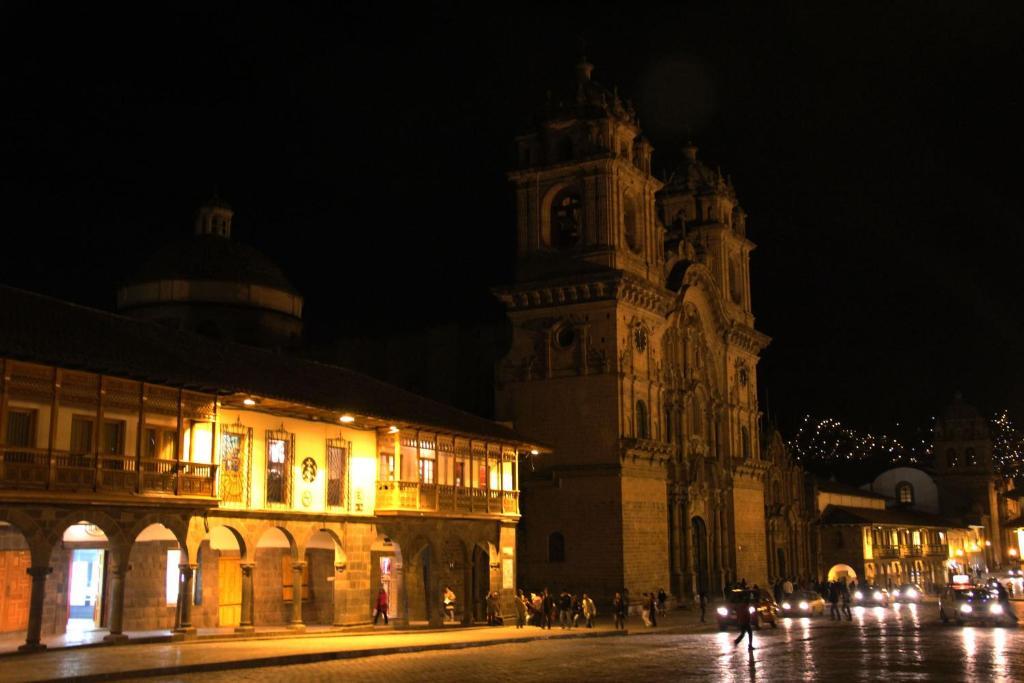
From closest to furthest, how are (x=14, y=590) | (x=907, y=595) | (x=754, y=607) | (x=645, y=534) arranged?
(x=14, y=590)
(x=754, y=607)
(x=645, y=534)
(x=907, y=595)

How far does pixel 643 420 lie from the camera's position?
168 ft

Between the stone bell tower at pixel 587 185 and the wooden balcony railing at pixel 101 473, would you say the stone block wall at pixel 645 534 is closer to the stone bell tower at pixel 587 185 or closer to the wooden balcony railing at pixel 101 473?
the stone bell tower at pixel 587 185

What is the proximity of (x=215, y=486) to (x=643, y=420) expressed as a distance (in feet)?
86.3

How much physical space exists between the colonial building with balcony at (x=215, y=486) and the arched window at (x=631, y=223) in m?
Answer: 15.2

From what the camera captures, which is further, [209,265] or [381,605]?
[209,265]

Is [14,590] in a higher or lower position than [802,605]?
higher

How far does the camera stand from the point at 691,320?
5847cm

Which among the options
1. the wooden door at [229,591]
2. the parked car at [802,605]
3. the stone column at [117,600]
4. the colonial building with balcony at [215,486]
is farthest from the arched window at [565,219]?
the stone column at [117,600]

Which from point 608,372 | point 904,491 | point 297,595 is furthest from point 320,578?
point 904,491

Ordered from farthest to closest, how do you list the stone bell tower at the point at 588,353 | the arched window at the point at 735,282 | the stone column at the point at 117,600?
the arched window at the point at 735,282 → the stone bell tower at the point at 588,353 → the stone column at the point at 117,600

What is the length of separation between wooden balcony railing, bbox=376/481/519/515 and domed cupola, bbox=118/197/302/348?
16480mm

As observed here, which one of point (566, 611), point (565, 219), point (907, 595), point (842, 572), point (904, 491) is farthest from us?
point (904, 491)

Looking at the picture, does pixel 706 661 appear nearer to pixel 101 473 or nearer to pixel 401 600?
pixel 401 600

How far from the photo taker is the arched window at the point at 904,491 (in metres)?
104
